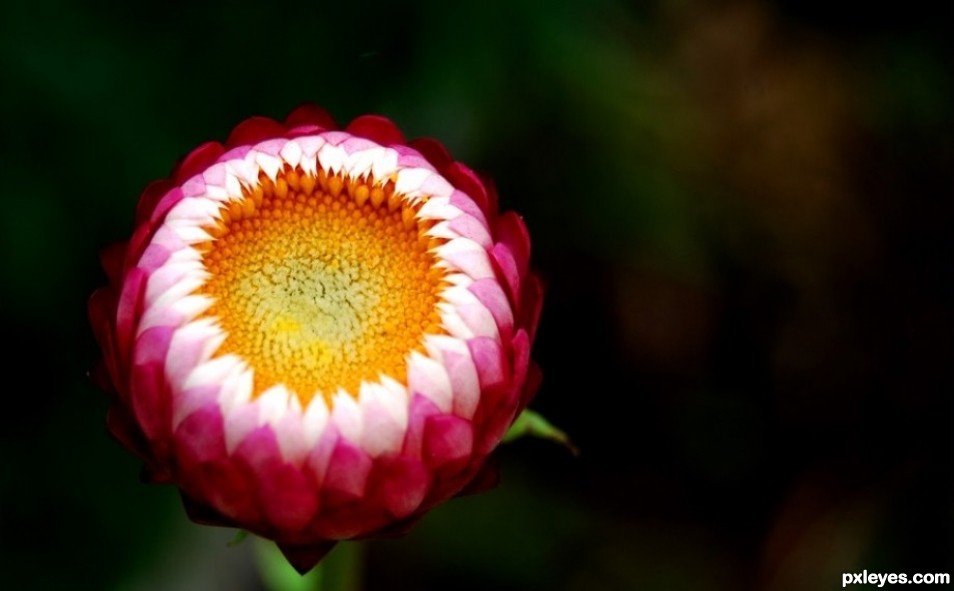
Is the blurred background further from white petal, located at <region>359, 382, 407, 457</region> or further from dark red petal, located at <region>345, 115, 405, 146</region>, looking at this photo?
white petal, located at <region>359, 382, 407, 457</region>

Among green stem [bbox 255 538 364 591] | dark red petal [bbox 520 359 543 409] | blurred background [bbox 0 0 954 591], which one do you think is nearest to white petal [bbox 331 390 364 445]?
dark red petal [bbox 520 359 543 409]

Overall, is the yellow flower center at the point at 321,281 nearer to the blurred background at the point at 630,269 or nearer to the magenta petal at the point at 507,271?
the magenta petal at the point at 507,271

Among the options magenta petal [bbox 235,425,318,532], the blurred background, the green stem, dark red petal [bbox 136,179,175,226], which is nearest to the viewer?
magenta petal [bbox 235,425,318,532]


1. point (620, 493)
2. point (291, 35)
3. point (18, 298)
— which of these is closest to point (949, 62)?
point (620, 493)

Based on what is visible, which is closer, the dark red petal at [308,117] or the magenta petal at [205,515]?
the magenta petal at [205,515]

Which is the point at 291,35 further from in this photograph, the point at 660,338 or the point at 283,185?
the point at 660,338

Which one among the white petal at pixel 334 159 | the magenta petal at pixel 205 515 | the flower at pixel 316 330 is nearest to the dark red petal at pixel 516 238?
the flower at pixel 316 330

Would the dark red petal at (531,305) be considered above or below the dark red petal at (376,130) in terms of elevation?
below

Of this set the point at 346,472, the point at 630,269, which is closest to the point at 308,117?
the point at 346,472
